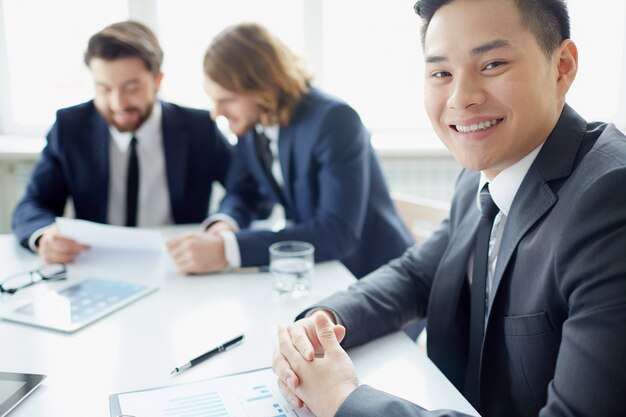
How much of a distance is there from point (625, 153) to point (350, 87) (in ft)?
9.67

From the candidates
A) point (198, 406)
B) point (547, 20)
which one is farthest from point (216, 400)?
point (547, 20)

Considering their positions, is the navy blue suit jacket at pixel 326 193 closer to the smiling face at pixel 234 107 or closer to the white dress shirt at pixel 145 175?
the smiling face at pixel 234 107

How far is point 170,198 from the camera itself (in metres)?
2.33

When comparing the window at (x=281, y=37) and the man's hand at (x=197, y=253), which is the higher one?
the window at (x=281, y=37)

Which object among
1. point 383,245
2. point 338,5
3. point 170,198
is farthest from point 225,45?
point 338,5

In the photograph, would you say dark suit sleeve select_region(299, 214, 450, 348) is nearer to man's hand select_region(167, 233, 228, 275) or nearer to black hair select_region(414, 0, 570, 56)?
man's hand select_region(167, 233, 228, 275)

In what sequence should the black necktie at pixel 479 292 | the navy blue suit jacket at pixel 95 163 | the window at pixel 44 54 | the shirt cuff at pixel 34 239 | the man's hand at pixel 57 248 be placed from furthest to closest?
the window at pixel 44 54, the navy blue suit jacket at pixel 95 163, the shirt cuff at pixel 34 239, the man's hand at pixel 57 248, the black necktie at pixel 479 292

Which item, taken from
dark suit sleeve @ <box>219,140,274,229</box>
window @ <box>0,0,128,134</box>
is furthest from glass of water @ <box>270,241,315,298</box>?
window @ <box>0,0,128,134</box>

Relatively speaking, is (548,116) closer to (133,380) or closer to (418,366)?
(418,366)

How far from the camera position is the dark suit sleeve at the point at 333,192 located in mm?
1679

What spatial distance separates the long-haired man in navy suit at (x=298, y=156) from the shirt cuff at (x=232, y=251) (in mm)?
96

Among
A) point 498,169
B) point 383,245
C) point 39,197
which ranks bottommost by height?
point 383,245

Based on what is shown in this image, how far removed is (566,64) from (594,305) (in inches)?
19.3

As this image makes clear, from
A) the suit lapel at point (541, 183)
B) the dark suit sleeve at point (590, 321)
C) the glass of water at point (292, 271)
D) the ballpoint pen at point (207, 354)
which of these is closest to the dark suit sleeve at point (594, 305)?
the dark suit sleeve at point (590, 321)
